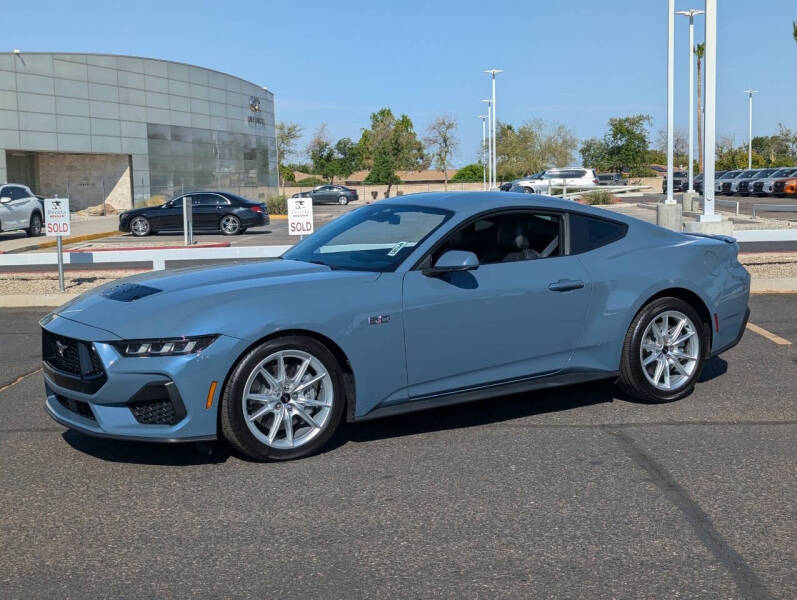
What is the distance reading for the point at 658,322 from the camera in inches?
258

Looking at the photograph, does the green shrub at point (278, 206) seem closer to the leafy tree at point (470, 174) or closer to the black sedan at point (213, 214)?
the black sedan at point (213, 214)

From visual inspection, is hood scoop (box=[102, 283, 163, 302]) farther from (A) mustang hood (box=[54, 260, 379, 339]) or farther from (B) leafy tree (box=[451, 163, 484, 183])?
(B) leafy tree (box=[451, 163, 484, 183])

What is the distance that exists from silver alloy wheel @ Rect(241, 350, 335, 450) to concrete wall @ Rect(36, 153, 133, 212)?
49027 mm

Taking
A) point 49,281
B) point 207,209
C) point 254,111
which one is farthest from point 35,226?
point 254,111

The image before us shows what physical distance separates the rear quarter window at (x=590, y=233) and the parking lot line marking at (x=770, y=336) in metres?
3.12

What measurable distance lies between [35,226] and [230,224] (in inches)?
232

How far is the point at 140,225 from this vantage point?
31250mm

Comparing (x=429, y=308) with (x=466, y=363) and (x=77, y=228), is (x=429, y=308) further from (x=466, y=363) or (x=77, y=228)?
(x=77, y=228)

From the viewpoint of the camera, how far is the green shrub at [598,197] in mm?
Result: 46141

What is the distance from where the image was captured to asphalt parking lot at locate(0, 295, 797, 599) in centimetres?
377

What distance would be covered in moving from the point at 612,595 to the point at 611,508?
98 cm

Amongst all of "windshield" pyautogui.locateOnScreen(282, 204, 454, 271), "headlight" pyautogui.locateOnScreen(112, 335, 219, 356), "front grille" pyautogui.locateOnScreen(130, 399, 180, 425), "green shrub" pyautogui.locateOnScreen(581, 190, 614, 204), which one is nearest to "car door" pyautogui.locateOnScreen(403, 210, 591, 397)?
"windshield" pyautogui.locateOnScreen(282, 204, 454, 271)

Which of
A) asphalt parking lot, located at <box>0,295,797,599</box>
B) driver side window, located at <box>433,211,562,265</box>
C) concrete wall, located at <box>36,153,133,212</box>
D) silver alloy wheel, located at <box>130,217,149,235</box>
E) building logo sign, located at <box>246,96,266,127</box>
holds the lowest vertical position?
asphalt parking lot, located at <box>0,295,797,599</box>

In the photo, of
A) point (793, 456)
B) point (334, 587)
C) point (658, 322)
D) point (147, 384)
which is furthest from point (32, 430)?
point (793, 456)
